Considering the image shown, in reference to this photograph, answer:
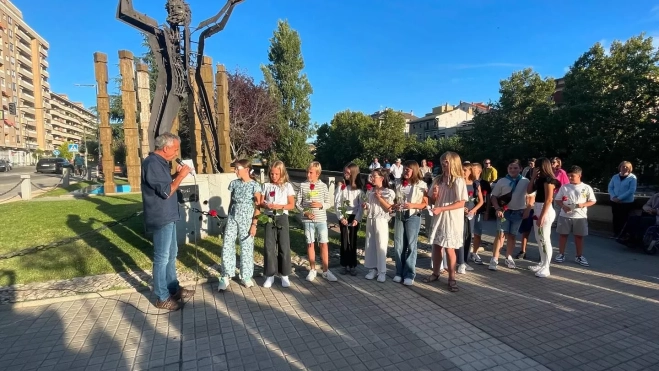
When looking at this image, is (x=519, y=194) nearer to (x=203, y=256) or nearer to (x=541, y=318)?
(x=541, y=318)

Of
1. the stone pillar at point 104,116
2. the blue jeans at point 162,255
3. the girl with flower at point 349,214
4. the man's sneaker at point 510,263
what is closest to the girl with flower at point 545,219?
the man's sneaker at point 510,263

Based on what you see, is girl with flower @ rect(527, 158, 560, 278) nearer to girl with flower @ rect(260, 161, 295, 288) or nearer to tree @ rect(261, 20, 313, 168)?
girl with flower @ rect(260, 161, 295, 288)

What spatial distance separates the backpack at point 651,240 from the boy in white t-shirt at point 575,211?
1396mm

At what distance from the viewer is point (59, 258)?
620cm

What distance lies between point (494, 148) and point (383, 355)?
32740 mm

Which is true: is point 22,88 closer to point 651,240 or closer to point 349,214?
point 349,214

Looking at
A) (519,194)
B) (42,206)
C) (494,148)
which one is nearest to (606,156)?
(494,148)

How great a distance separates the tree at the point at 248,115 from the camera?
27188mm

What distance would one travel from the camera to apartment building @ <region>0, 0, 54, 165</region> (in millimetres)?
59906

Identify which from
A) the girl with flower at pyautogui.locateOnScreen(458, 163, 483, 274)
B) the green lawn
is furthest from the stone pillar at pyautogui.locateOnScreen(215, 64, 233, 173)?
the girl with flower at pyautogui.locateOnScreen(458, 163, 483, 274)

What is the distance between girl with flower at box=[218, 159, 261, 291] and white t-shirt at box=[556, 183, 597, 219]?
5.26 meters

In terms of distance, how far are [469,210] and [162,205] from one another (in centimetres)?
461

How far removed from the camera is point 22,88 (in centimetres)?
6900

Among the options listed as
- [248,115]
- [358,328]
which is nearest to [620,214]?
[358,328]
